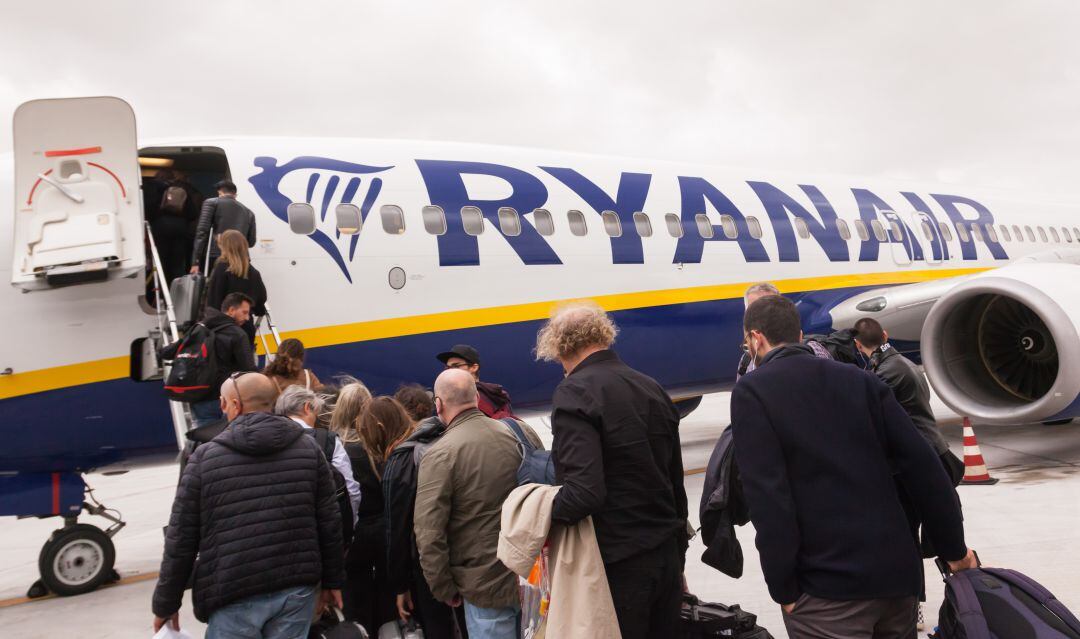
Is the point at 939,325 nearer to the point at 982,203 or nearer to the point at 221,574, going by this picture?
the point at 982,203

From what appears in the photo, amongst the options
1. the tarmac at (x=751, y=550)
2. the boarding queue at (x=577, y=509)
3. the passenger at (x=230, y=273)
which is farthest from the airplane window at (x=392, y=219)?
the boarding queue at (x=577, y=509)

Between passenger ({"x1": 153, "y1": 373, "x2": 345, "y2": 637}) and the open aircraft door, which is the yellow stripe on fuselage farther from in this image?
passenger ({"x1": 153, "y1": 373, "x2": 345, "y2": 637})

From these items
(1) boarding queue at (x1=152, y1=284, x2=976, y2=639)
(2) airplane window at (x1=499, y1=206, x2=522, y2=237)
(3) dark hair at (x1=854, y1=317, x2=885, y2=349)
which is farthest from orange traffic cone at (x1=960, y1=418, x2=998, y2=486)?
(1) boarding queue at (x1=152, y1=284, x2=976, y2=639)

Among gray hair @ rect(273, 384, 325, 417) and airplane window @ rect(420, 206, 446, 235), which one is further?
airplane window @ rect(420, 206, 446, 235)

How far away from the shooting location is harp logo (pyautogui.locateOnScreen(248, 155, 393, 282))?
22.8 feet

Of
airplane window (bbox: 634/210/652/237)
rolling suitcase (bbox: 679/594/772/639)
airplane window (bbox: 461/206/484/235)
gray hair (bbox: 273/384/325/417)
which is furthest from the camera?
airplane window (bbox: 634/210/652/237)

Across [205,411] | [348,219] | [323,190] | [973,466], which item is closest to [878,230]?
[973,466]

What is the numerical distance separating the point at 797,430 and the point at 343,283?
4.92 meters

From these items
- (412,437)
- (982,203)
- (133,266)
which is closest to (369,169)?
(133,266)

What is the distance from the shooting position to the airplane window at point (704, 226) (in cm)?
909

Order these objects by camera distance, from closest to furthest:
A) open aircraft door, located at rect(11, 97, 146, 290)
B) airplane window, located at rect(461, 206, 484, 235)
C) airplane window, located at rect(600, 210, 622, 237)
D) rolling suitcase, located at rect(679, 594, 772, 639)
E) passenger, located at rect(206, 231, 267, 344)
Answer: rolling suitcase, located at rect(679, 594, 772, 639) → open aircraft door, located at rect(11, 97, 146, 290) → passenger, located at rect(206, 231, 267, 344) → airplane window, located at rect(461, 206, 484, 235) → airplane window, located at rect(600, 210, 622, 237)

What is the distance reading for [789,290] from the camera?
9.69 metres

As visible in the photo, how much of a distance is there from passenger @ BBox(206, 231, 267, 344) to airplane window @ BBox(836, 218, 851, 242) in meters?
7.16

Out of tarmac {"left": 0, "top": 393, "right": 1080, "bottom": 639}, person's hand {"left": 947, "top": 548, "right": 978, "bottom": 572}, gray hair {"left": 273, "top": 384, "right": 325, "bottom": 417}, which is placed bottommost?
tarmac {"left": 0, "top": 393, "right": 1080, "bottom": 639}
